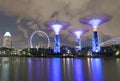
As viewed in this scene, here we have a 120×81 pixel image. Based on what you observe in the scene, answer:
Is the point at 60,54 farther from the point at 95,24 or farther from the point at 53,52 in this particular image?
the point at 95,24

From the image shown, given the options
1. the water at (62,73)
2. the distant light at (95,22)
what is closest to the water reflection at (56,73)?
the water at (62,73)

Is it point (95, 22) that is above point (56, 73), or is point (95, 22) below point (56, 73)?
above

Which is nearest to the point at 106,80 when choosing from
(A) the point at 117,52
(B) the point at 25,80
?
(B) the point at 25,80

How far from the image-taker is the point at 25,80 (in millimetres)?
28562

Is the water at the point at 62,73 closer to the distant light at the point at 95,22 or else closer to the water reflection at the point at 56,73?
the water reflection at the point at 56,73

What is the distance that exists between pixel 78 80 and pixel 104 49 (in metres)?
133

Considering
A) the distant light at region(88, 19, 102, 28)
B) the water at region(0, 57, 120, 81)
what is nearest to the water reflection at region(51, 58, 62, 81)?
the water at region(0, 57, 120, 81)

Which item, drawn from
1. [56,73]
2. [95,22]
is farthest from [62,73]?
[95,22]

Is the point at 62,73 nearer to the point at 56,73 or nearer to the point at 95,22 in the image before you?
the point at 56,73

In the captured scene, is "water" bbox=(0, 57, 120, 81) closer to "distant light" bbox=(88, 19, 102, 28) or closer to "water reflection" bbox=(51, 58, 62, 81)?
"water reflection" bbox=(51, 58, 62, 81)

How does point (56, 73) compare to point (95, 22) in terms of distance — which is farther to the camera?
point (95, 22)

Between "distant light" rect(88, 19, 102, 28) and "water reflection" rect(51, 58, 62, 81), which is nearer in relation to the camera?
"water reflection" rect(51, 58, 62, 81)

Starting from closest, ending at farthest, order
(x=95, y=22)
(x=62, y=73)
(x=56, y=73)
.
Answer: (x=62, y=73) < (x=56, y=73) < (x=95, y=22)

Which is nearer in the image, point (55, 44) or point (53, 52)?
point (55, 44)
